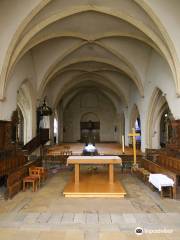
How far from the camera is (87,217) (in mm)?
5449

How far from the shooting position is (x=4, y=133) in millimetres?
11109

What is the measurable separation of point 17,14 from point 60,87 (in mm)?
11370

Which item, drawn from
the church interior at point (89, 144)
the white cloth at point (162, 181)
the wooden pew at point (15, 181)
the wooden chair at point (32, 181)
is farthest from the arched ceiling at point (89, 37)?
the white cloth at point (162, 181)

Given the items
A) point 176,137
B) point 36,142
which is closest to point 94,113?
point 36,142

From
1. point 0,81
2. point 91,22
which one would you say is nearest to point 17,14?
point 0,81

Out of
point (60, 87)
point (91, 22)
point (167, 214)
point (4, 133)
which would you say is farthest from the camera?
point (60, 87)

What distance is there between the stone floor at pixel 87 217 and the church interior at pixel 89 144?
0.02 m

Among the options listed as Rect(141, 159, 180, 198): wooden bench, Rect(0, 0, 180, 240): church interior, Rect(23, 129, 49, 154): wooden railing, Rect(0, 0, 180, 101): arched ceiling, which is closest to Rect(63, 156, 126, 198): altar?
Rect(0, 0, 180, 240): church interior

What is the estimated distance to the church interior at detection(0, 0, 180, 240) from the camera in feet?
17.4

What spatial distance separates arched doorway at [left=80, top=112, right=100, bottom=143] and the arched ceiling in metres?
11.6

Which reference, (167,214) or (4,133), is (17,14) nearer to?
(4,133)

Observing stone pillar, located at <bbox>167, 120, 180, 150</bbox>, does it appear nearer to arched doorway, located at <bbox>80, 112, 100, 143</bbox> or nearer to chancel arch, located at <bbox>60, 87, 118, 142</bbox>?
chancel arch, located at <bbox>60, 87, 118, 142</bbox>

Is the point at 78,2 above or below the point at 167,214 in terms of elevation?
above

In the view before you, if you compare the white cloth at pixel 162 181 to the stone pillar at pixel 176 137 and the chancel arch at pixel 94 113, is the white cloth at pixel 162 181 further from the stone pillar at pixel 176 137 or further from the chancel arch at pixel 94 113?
the chancel arch at pixel 94 113
